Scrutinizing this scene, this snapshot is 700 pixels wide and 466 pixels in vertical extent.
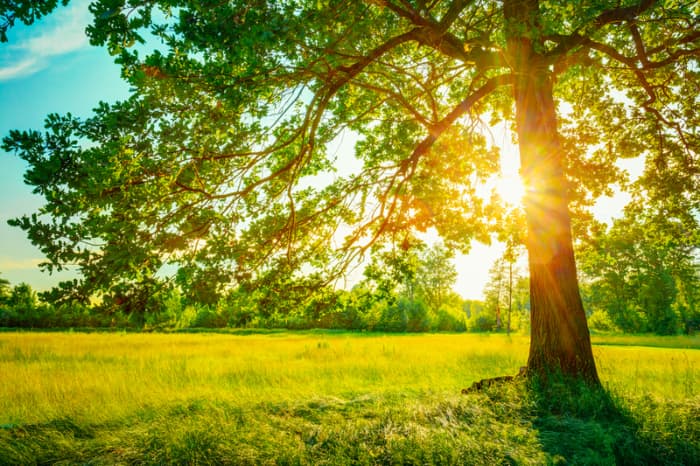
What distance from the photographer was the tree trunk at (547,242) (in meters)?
6.70

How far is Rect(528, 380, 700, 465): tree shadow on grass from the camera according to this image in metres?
4.31

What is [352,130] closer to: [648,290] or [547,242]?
[547,242]

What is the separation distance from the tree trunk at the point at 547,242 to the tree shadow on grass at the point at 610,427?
0.66 meters

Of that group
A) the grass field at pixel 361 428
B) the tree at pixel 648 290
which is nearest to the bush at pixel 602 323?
the tree at pixel 648 290

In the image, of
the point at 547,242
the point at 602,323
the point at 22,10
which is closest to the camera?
the point at 22,10

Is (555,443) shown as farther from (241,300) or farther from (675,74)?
(675,74)

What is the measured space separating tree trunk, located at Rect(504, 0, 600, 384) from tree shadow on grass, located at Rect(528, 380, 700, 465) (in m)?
0.66

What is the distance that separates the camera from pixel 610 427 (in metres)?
4.89

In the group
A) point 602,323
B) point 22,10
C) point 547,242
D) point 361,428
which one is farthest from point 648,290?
point 22,10

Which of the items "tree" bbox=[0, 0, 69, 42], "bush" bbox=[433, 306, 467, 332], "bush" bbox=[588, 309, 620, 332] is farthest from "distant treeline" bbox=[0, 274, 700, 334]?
"bush" bbox=[588, 309, 620, 332]

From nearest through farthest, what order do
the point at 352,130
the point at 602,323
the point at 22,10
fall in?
the point at 22,10 < the point at 352,130 < the point at 602,323

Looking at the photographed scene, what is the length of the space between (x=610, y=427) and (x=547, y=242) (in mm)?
3448

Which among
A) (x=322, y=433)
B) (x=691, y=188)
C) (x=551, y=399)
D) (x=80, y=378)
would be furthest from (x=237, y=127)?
(x=691, y=188)

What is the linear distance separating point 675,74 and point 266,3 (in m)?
10.8
